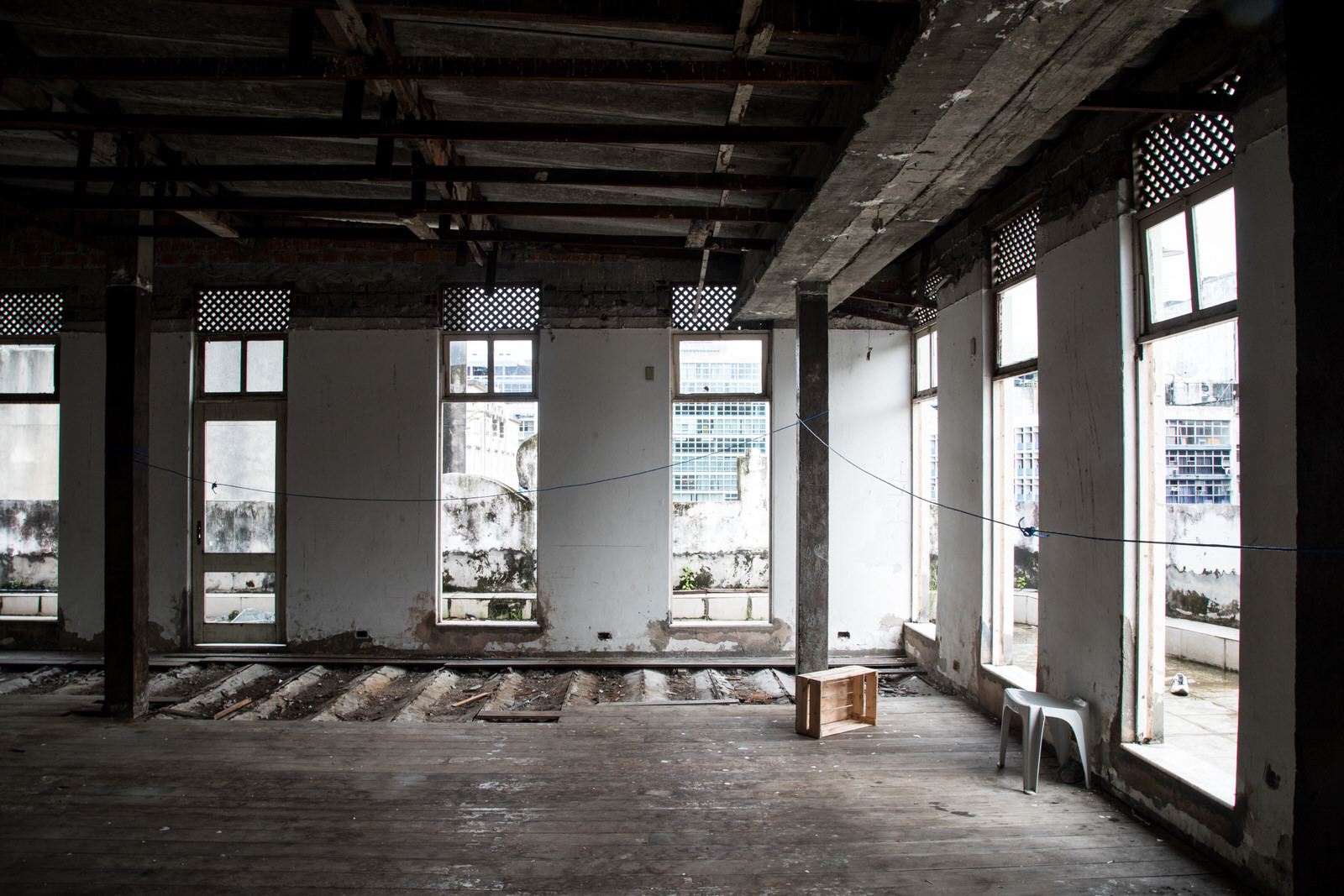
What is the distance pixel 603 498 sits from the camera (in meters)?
6.55

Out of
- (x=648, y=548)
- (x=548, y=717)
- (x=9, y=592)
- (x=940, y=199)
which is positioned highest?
(x=940, y=199)

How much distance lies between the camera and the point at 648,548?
654cm

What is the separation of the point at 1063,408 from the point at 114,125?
5.08 metres

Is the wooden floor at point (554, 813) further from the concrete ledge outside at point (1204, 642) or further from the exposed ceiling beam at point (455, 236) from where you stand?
the exposed ceiling beam at point (455, 236)

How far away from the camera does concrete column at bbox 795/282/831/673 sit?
5012 millimetres

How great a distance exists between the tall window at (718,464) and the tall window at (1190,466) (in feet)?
11.0

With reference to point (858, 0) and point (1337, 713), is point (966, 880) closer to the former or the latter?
point (1337, 713)

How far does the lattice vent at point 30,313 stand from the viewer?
6734 mm

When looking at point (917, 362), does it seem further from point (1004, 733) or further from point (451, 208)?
point (451, 208)

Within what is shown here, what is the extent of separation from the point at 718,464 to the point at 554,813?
469 cm

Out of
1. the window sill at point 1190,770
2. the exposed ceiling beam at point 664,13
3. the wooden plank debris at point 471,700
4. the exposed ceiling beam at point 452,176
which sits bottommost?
the wooden plank debris at point 471,700

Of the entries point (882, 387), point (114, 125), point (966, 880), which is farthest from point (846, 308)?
point (114, 125)

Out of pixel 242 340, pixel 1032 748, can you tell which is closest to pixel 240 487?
pixel 242 340

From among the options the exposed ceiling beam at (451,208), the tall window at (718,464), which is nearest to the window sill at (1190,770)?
the exposed ceiling beam at (451,208)
